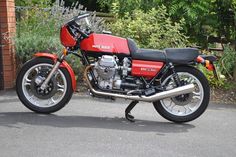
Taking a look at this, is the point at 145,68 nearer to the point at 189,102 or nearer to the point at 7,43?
the point at 189,102

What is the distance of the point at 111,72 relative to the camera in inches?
255

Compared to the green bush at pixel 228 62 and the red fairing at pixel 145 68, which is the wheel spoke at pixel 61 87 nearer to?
the red fairing at pixel 145 68

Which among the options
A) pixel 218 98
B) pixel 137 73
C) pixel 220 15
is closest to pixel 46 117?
pixel 137 73

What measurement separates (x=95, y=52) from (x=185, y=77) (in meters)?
1.22

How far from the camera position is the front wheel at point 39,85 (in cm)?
664

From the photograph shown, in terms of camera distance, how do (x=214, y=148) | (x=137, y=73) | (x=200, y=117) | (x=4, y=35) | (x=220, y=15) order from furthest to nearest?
(x=220, y=15)
(x=4, y=35)
(x=200, y=117)
(x=137, y=73)
(x=214, y=148)

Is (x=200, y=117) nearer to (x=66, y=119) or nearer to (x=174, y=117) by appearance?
(x=174, y=117)

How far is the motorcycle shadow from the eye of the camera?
20.3 ft

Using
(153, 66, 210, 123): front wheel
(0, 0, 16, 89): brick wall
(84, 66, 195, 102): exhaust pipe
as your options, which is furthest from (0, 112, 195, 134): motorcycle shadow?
(0, 0, 16, 89): brick wall

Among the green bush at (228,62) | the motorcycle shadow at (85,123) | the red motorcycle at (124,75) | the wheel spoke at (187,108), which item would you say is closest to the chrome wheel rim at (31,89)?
the red motorcycle at (124,75)

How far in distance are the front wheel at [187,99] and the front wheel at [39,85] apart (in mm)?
1234

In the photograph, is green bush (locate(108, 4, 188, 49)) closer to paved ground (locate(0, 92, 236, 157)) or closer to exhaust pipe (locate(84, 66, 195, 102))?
paved ground (locate(0, 92, 236, 157))

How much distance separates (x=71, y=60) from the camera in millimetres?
8555

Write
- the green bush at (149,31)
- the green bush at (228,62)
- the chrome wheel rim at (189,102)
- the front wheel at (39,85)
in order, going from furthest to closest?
1. the green bush at (228,62)
2. the green bush at (149,31)
3. the front wheel at (39,85)
4. the chrome wheel rim at (189,102)
